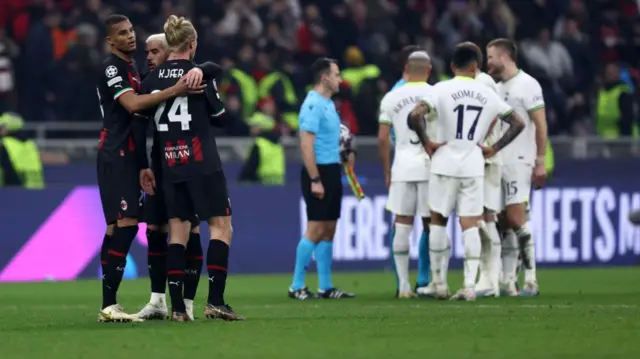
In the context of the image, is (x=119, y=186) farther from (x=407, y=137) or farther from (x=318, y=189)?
(x=407, y=137)

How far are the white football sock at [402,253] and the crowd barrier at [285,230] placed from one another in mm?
5275

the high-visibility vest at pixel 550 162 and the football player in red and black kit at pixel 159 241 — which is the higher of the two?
the high-visibility vest at pixel 550 162

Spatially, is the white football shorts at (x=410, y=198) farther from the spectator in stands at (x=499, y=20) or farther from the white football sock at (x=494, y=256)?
the spectator in stands at (x=499, y=20)

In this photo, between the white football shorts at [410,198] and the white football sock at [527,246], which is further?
the white football sock at [527,246]

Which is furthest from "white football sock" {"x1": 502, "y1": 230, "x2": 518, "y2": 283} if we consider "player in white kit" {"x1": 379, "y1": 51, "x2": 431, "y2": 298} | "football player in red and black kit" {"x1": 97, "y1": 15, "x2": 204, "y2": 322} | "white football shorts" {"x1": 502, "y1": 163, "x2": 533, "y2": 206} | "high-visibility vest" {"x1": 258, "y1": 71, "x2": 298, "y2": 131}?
"high-visibility vest" {"x1": 258, "y1": 71, "x2": 298, "y2": 131}

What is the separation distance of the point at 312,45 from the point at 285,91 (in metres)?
2.39

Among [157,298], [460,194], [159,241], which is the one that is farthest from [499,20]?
[157,298]

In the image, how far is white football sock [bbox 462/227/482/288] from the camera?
559 inches

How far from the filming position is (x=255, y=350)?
9.23 metres

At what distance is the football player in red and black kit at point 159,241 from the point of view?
1161 cm

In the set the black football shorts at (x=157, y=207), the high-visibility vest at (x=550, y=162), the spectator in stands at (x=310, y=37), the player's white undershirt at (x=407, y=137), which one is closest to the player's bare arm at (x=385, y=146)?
the player's white undershirt at (x=407, y=137)

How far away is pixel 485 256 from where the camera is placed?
15117 millimetres

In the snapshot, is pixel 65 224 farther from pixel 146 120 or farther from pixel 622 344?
pixel 622 344

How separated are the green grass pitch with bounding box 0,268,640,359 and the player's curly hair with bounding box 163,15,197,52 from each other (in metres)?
1.98
